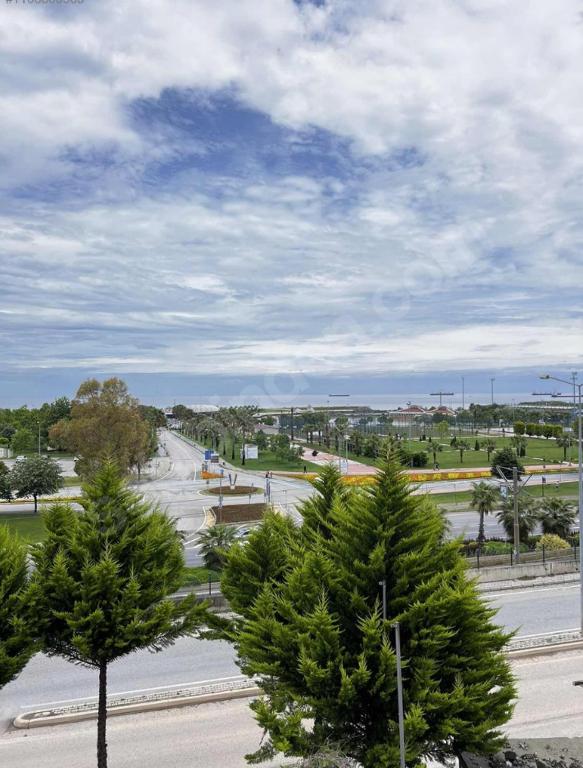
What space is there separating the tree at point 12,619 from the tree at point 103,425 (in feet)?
149

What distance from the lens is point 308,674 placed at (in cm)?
1169

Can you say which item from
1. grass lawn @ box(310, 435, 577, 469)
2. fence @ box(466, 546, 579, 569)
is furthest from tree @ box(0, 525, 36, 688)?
grass lawn @ box(310, 435, 577, 469)

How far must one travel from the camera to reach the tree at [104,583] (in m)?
13.9

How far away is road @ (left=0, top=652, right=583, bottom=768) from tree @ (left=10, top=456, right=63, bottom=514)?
1575 inches

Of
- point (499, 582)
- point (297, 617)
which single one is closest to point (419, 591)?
point (297, 617)

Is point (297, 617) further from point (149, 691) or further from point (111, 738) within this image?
point (149, 691)

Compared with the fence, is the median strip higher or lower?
lower

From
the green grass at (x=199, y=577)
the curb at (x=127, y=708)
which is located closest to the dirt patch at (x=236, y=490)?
the green grass at (x=199, y=577)

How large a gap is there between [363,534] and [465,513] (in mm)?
43104

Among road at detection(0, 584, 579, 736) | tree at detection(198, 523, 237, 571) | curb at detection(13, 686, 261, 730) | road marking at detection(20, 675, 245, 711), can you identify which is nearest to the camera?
curb at detection(13, 686, 261, 730)

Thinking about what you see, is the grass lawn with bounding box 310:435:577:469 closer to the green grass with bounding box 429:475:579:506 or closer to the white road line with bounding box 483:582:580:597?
the green grass with bounding box 429:475:579:506

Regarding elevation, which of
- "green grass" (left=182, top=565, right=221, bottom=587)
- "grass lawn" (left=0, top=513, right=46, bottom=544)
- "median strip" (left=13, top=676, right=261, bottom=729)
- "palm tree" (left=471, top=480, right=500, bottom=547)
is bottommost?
"grass lawn" (left=0, top=513, right=46, bottom=544)

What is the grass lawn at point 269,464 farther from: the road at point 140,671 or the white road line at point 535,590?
the road at point 140,671

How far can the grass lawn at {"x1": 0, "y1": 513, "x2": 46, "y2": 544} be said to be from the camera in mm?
45125
